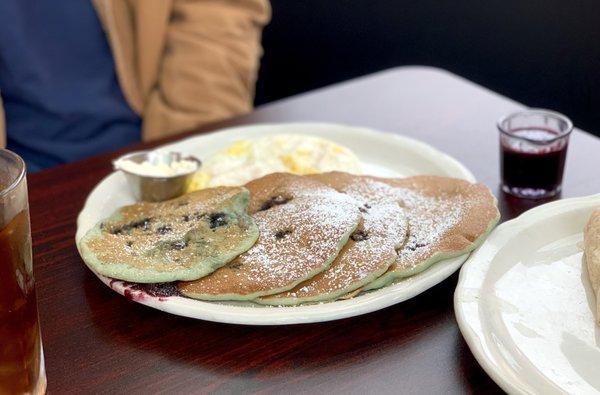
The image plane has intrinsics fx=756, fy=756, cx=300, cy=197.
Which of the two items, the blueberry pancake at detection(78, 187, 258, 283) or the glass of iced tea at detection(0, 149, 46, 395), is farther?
the blueberry pancake at detection(78, 187, 258, 283)

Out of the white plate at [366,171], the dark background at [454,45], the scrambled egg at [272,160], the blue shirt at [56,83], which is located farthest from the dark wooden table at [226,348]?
the dark background at [454,45]

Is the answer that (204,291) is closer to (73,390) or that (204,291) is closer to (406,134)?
(73,390)

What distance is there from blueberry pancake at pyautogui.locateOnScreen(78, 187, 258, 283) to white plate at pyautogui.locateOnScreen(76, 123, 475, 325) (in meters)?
0.03

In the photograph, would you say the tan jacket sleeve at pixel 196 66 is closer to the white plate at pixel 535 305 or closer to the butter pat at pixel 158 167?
the butter pat at pixel 158 167

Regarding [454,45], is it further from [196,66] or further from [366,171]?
[366,171]

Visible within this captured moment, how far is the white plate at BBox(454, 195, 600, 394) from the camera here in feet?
2.81

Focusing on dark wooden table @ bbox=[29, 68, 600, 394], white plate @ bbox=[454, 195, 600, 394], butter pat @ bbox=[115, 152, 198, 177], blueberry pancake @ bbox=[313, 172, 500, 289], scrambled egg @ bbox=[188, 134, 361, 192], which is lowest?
dark wooden table @ bbox=[29, 68, 600, 394]

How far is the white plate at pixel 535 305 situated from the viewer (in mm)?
858

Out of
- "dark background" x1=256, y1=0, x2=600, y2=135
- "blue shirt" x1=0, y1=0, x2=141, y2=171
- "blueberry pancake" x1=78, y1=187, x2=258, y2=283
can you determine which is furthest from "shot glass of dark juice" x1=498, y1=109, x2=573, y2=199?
"dark background" x1=256, y1=0, x2=600, y2=135

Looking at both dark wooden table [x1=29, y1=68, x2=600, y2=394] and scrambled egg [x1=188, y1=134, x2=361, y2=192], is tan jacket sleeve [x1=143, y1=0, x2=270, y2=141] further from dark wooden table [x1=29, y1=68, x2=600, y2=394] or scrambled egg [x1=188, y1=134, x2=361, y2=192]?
dark wooden table [x1=29, y1=68, x2=600, y2=394]

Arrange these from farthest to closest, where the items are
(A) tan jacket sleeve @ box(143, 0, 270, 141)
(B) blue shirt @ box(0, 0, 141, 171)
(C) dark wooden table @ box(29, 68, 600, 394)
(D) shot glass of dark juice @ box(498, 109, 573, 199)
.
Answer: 1. (A) tan jacket sleeve @ box(143, 0, 270, 141)
2. (B) blue shirt @ box(0, 0, 141, 171)
3. (D) shot glass of dark juice @ box(498, 109, 573, 199)
4. (C) dark wooden table @ box(29, 68, 600, 394)

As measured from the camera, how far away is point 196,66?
203 centimetres

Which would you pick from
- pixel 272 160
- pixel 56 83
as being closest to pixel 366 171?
pixel 272 160

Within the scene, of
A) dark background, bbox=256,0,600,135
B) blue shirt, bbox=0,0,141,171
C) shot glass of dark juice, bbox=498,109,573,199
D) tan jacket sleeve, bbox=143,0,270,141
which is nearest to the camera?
shot glass of dark juice, bbox=498,109,573,199
